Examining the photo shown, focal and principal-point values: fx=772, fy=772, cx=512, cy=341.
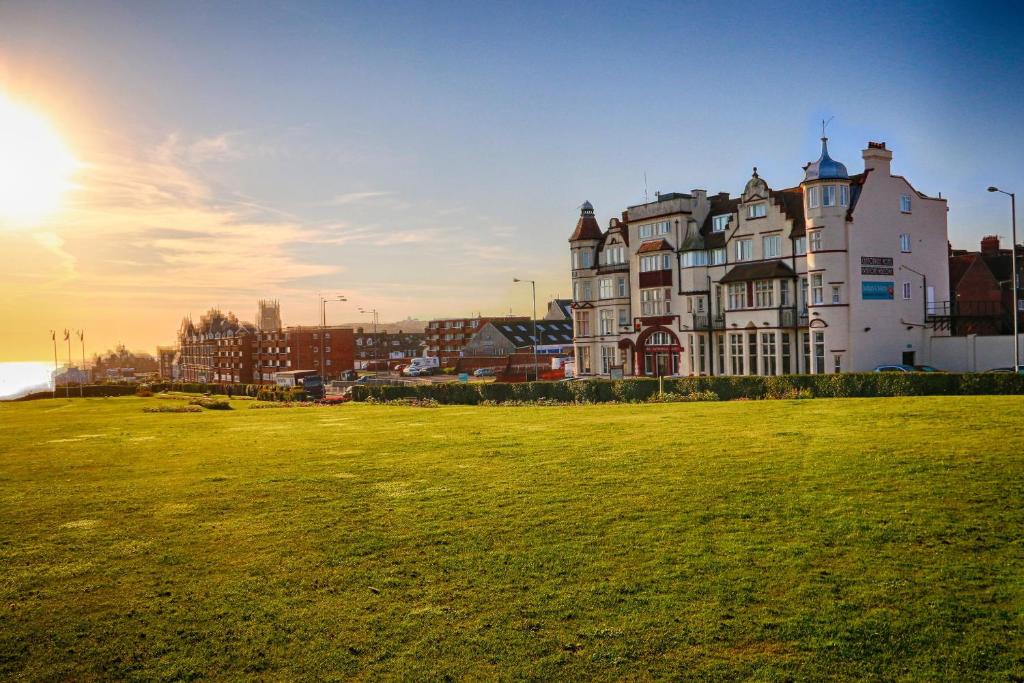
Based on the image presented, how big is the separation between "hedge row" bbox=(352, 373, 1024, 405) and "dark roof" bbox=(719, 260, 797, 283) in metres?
17.6

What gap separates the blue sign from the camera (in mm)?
49781

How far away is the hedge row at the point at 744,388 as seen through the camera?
32344mm

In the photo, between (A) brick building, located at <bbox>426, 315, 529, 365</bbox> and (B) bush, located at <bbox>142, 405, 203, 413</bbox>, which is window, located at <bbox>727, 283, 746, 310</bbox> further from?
(A) brick building, located at <bbox>426, 315, 529, 365</bbox>

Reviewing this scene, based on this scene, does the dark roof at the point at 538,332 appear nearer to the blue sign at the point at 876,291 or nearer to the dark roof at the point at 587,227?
the dark roof at the point at 587,227

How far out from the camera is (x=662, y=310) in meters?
63.0

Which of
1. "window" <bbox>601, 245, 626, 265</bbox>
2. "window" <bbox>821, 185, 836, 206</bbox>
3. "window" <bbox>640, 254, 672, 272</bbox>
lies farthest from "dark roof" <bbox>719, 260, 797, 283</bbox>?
"window" <bbox>601, 245, 626, 265</bbox>

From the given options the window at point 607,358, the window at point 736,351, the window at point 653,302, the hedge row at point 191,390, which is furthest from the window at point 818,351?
the hedge row at point 191,390

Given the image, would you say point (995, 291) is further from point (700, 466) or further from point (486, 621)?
point (486, 621)

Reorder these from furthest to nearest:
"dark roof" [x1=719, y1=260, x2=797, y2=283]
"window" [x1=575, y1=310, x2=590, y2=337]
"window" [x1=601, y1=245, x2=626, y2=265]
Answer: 1. "window" [x1=575, y1=310, x2=590, y2=337]
2. "window" [x1=601, y1=245, x2=626, y2=265]
3. "dark roof" [x1=719, y1=260, x2=797, y2=283]

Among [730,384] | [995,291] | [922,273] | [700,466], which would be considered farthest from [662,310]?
[700,466]

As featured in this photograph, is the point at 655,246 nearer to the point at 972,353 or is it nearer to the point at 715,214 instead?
the point at 715,214

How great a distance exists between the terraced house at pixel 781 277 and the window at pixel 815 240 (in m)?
0.07

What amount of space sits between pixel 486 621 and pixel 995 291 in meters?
74.7

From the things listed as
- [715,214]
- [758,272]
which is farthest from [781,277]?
[715,214]
